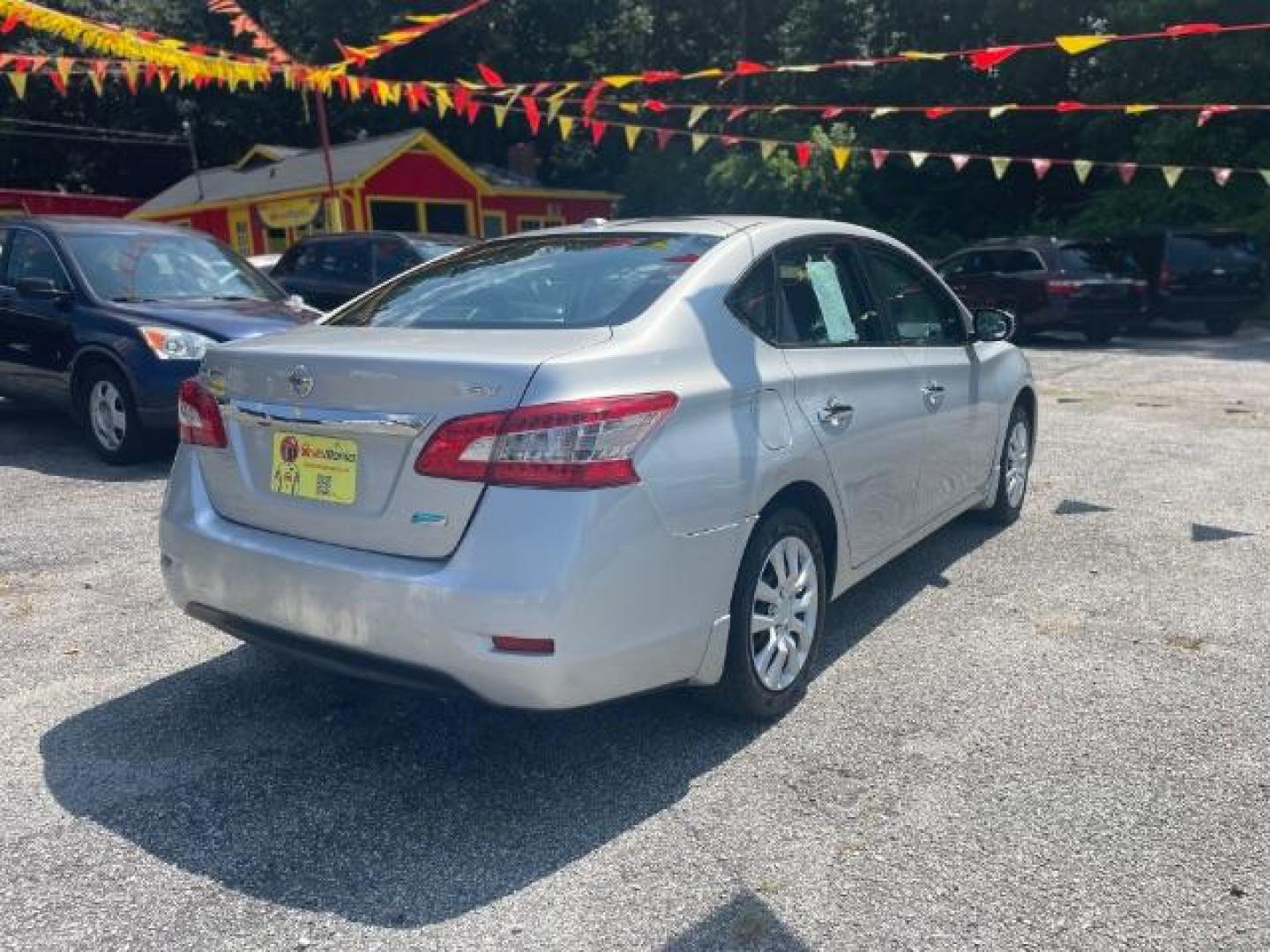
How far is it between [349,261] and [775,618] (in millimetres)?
10589

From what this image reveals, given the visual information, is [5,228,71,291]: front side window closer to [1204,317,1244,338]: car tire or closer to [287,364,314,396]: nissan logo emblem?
[287,364,314,396]: nissan logo emblem

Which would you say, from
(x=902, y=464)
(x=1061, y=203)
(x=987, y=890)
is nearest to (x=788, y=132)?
(x=1061, y=203)

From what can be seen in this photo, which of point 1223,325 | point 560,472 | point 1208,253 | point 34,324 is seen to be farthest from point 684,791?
point 1223,325

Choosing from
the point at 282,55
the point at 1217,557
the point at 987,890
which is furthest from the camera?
the point at 282,55

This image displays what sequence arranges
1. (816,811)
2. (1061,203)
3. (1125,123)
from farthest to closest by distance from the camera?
(1061,203)
(1125,123)
(816,811)

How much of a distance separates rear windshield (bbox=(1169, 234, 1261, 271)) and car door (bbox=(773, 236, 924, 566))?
47.7 ft

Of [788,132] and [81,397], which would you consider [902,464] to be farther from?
[788,132]

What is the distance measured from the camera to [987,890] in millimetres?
2643

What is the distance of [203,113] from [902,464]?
149 ft

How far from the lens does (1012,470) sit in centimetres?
584

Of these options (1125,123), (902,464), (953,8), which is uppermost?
(953,8)

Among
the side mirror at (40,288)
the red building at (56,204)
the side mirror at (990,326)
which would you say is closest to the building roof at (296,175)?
the red building at (56,204)

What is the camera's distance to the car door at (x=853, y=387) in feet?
12.2

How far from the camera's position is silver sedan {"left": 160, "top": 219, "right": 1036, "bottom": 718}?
279 cm
